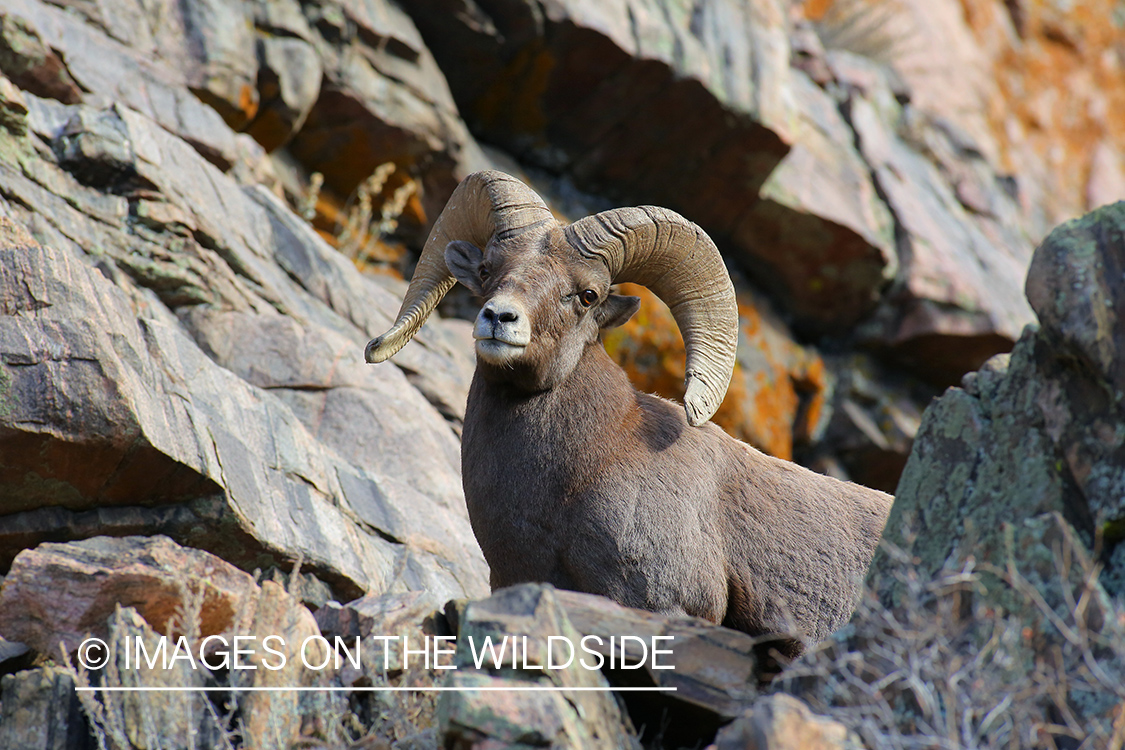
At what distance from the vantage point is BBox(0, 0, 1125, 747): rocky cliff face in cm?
395

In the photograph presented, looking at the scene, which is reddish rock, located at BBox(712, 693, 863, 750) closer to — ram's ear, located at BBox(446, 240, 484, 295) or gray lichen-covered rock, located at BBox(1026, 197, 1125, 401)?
gray lichen-covered rock, located at BBox(1026, 197, 1125, 401)

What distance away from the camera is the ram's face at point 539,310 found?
5.88m

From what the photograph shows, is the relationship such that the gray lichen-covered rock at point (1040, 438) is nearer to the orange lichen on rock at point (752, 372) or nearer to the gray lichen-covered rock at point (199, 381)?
the gray lichen-covered rock at point (199, 381)

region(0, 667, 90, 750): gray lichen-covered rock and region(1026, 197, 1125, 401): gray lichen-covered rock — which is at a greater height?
region(1026, 197, 1125, 401): gray lichen-covered rock

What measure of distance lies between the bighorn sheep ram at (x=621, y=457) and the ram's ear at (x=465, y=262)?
0.03ft

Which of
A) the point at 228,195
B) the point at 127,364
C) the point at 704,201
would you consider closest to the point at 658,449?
the point at 127,364

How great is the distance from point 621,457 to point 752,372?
8859mm

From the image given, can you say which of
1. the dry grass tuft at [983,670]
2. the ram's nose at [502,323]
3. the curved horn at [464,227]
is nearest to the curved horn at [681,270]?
the curved horn at [464,227]

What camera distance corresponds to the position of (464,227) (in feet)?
24.4

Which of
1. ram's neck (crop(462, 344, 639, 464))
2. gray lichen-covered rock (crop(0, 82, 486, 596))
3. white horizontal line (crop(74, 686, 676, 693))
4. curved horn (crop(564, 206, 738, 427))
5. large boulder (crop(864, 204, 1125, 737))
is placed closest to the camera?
large boulder (crop(864, 204, 1125, 737))

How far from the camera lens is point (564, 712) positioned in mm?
3322

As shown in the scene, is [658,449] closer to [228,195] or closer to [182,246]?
[182,246]

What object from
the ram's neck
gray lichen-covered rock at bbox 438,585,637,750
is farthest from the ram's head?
gray lichen-covered rock at bbox 438,585,637,750

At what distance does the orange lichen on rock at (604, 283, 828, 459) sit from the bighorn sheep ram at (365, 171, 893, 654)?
6309 mm
